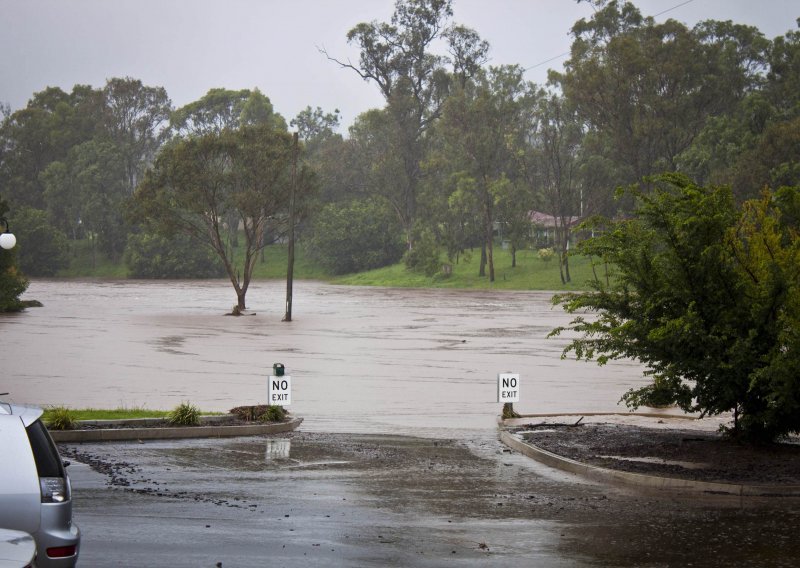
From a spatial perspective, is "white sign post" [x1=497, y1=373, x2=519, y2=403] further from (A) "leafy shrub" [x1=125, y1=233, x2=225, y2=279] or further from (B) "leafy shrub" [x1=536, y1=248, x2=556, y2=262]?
(A) "leafy shrub" [x1=125, y1=233, x2=225, y2=279]

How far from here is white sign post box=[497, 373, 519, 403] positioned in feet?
57.2

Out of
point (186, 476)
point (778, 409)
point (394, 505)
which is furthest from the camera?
point (778, 409)

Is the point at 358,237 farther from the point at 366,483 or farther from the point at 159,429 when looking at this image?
the point at 366,483

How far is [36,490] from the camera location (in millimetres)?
5434

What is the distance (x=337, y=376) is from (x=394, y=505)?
15176 millimetres

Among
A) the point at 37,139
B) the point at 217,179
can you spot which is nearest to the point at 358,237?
the point at 37,139

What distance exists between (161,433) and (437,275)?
80.5 m

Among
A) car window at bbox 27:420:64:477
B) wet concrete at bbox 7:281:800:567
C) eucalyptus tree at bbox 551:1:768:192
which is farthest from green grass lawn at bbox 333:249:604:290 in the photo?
car window at bbox 27:420:64:477

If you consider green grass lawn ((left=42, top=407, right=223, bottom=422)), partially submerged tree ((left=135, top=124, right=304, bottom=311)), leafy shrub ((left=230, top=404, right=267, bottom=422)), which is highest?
partially submerged tree ((left=135, top=124, right=304, bottom=311))

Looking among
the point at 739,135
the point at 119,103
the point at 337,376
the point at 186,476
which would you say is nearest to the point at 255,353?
the point at 337,376

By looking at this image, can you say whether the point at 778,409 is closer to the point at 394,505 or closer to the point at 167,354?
the point at 394,505

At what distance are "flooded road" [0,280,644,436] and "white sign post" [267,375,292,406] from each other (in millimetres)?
661

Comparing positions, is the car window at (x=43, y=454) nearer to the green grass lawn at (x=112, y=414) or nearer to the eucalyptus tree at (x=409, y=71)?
the green grass lawn at (x=112, y=414)

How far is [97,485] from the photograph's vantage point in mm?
10516
